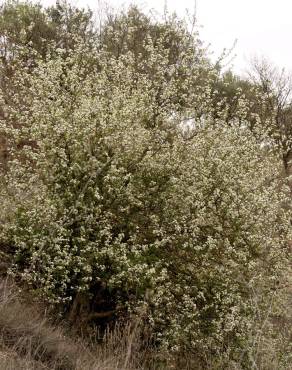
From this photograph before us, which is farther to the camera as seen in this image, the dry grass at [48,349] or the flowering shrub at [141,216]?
the flowering shrub at [141,216]

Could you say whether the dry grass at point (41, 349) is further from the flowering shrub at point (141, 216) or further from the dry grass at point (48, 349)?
the flowering shrub at point (141, 216)

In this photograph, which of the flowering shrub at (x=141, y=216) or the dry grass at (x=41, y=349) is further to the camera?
the flowering shrub at (x=141, y=216)

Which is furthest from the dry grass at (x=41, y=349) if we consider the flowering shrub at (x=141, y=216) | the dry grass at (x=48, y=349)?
the flowering shrub at (x=141, y=216)

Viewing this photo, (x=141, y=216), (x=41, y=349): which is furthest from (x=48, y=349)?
(x=141, y=216)

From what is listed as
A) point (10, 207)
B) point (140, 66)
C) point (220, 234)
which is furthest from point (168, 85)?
point (10, 207)

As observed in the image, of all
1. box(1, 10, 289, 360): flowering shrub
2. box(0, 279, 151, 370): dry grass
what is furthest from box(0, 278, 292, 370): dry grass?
box(1, 10, 289, 360): flowering shrub

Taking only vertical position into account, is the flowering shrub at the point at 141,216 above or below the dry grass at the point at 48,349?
above

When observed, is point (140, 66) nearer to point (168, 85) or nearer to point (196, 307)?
point (168, 85)

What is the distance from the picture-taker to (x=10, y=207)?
8312 mm

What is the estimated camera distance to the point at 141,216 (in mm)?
8570

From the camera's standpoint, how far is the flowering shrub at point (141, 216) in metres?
7.89

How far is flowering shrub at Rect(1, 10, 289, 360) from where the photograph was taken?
789cm

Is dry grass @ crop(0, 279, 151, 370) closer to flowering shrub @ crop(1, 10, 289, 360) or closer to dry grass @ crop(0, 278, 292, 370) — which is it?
dry grass @ crop(0, 278, 292, 370)

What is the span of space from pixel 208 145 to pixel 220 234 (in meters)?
1.57
